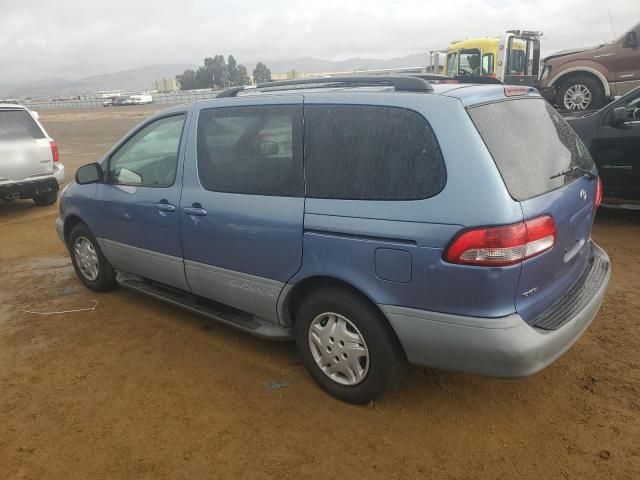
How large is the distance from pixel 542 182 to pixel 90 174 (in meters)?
3.53

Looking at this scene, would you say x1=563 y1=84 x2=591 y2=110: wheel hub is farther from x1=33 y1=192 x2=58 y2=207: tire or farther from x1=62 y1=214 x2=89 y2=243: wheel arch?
x1=62 y1=214 x2=89 y2=243: wheel arch

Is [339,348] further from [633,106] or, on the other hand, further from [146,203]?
[633,106]

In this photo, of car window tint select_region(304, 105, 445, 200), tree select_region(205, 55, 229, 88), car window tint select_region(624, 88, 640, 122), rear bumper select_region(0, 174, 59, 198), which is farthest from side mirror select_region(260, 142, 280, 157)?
tree select_region(205, 55, 229, 88)

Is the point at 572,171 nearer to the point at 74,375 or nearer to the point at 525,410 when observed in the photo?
the point at 525,410

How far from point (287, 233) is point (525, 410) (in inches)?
64.8

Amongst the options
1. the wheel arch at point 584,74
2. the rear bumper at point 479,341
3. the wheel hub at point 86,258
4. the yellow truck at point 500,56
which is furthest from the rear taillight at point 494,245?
the yellow truck at point 500,56

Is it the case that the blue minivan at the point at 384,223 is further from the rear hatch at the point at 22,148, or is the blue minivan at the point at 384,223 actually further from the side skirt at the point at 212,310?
the rear hatch at the point at 22,148

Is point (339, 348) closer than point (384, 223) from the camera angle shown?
No

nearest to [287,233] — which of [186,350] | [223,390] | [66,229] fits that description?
[223,390]

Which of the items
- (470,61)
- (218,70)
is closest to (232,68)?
(218,70)

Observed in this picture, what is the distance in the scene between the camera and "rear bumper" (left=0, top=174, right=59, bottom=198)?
794cm

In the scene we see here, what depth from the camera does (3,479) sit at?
2609 mm

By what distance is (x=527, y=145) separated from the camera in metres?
2.75

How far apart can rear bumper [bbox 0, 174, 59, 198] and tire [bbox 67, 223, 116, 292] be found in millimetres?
3698
